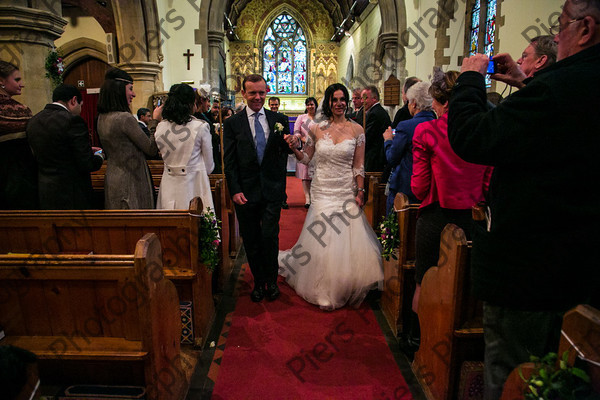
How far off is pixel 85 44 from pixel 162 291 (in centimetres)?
1007

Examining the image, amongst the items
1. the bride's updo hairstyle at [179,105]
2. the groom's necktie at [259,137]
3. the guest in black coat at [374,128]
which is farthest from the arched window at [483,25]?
the bride's updo hairstyle at [179,105]

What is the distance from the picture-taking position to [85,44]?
9688 mm

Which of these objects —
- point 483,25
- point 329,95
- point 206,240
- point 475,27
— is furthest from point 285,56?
point 206,240

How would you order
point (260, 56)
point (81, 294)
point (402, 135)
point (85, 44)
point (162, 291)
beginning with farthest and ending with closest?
point (260, 56) → point (85, 44) → point (402, 135) → point (162, 291) → point (81, 294)

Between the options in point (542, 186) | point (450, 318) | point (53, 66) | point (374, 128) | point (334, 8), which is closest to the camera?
point (542, 186)

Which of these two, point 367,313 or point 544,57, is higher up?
point 544,57

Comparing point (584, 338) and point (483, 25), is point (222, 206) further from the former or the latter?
point (483, 25)

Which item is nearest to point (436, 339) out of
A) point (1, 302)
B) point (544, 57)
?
point (544, 57)

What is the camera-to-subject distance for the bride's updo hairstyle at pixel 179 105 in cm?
299

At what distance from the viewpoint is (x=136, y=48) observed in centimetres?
729

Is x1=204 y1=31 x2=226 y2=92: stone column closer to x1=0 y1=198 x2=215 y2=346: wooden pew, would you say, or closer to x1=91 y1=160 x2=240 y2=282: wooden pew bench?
x1=91 y1=160 x2=240 y2=282: wooden pew bench

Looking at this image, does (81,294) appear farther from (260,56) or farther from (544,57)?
(260,56)

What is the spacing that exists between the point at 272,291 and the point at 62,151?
1.90 m

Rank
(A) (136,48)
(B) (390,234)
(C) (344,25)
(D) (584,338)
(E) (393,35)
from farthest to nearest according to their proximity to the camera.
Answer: (C) (344,25) → (E) (393,35) → (A) (136,48) → (B) (390,234) → (D) (584,338)
